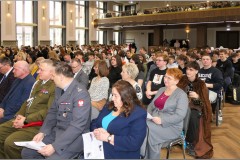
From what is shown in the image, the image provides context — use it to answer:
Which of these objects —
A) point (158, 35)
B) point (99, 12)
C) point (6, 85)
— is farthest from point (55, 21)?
point (6, 85)

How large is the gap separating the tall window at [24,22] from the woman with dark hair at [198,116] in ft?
63.6

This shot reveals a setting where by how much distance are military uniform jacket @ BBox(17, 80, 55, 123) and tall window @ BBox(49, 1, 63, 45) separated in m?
21.4

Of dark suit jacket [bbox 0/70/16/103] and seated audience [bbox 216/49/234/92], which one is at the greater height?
seated audience [bbox 216/49/234/92]

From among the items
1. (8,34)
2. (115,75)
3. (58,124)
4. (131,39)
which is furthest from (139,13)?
(58,124)

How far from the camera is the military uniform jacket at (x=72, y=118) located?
3092mm

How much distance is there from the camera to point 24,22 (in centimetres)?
2239

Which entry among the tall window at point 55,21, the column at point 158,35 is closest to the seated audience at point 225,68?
the column at point 158,35

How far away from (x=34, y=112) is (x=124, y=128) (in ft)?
5.21

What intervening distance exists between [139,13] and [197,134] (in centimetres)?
2062

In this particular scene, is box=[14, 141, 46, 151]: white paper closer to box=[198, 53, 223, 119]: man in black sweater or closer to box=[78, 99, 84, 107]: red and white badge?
box=[78, 99, 84, 107]: red and white badge

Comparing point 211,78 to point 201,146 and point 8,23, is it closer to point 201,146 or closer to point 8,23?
point 201,146

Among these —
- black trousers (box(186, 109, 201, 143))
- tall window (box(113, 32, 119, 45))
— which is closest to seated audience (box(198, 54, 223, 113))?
black trousers (box(186, 109, 201, 143))

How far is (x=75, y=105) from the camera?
317 centimetres

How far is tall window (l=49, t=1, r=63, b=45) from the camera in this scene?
2488 centimetres
